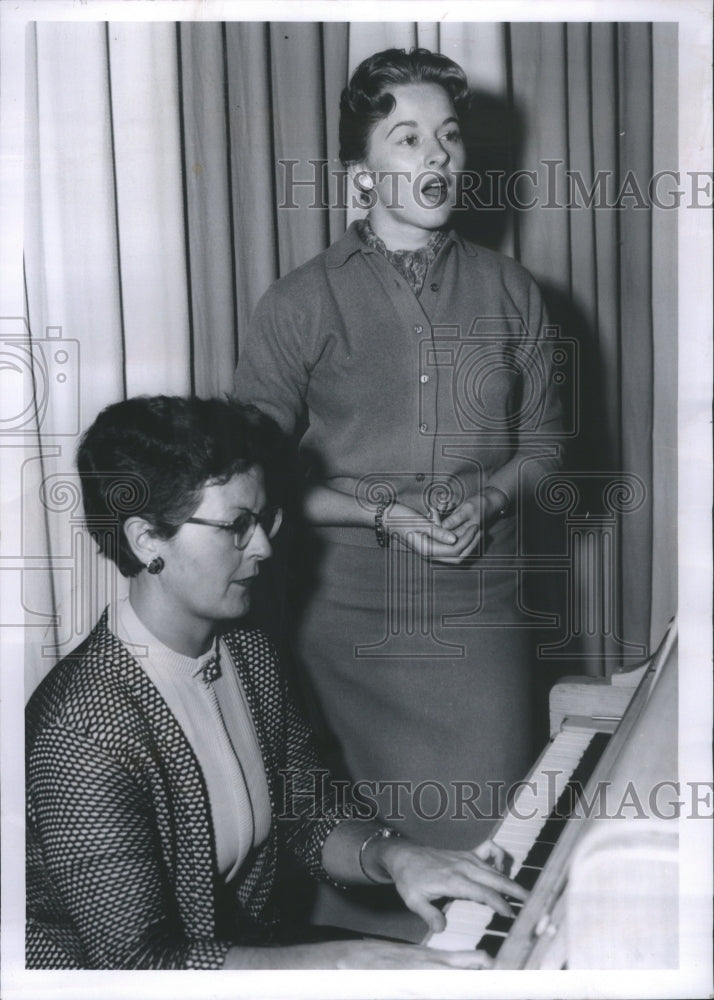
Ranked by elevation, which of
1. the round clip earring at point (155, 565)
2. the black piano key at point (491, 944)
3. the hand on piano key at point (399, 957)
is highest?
the round clip earring at point (155, 565)

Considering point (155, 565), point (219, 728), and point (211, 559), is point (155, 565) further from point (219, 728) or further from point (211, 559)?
point (219, 728)

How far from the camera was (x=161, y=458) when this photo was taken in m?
1.01

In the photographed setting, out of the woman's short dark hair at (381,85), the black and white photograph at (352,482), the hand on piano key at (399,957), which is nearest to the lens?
the hand on piano key at (399,957)

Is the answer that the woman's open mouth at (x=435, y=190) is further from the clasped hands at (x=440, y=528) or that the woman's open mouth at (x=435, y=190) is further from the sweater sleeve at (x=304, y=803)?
the sweater sleeve at (x=304, y=803)

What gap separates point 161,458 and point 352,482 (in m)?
0.27

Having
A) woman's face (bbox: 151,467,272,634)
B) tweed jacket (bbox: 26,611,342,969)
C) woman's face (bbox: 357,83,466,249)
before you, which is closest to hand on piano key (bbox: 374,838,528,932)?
tweed jacket (bbox: 26,611,342,969)

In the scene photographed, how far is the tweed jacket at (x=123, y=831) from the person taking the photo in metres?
0.96

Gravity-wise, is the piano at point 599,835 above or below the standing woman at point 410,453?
below

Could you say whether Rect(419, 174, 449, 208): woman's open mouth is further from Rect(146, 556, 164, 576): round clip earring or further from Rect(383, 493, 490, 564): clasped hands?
Rect(146, 556, 164, 576): round clip earring

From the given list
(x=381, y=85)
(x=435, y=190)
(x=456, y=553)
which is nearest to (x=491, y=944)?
(x=456, y=553)

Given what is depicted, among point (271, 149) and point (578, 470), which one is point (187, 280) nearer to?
point (271, 149)

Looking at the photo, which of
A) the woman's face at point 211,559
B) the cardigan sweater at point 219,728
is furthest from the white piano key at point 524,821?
the woman's face at point 211,559

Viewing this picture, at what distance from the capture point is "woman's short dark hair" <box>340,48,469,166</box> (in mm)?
1136

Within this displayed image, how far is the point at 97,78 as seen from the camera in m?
1.13
